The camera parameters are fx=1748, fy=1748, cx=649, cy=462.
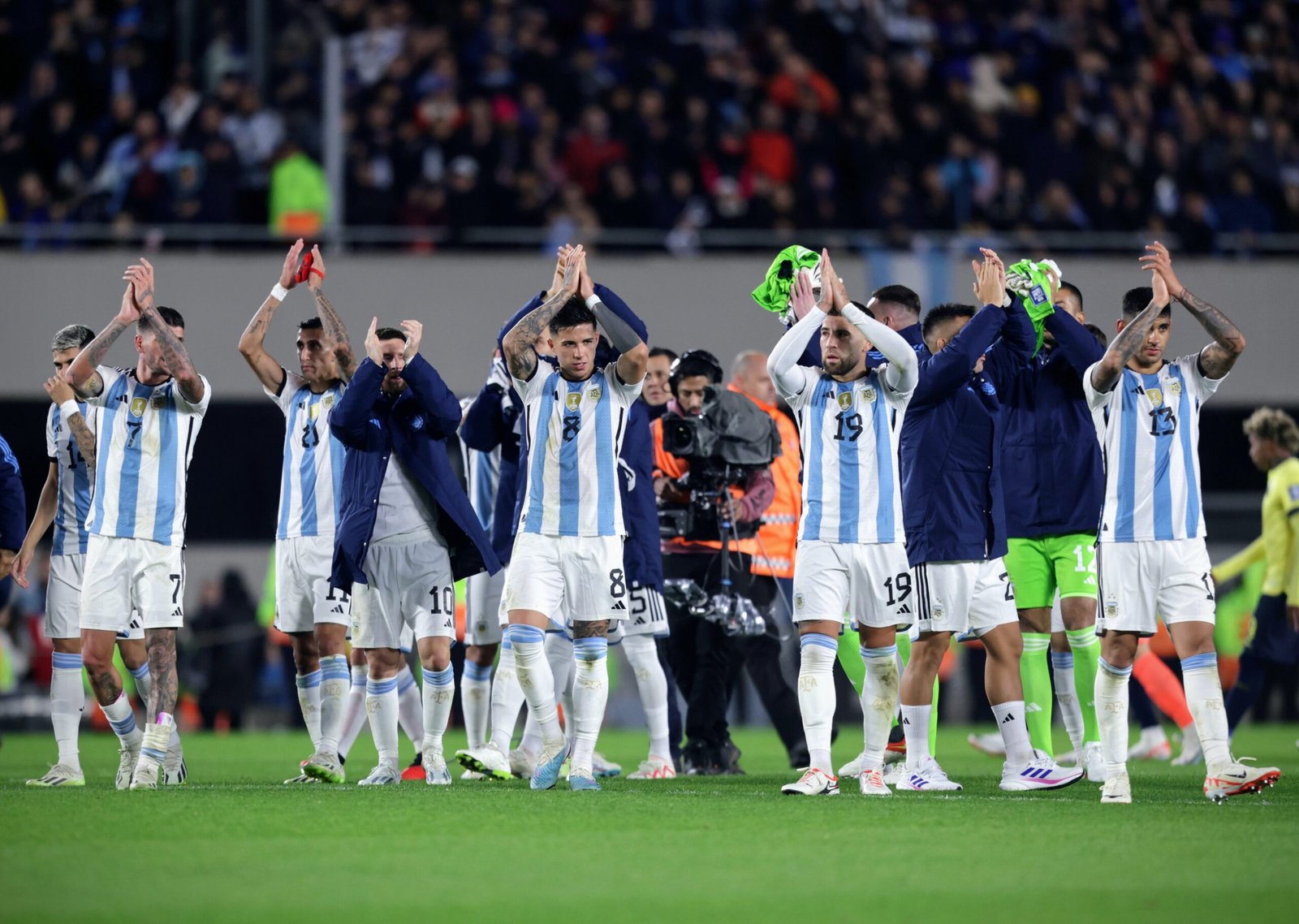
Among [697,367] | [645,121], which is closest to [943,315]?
[697,367]

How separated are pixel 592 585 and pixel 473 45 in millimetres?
13459

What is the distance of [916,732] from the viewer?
8.85 m

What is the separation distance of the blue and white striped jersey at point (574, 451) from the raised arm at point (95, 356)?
6.40 feet

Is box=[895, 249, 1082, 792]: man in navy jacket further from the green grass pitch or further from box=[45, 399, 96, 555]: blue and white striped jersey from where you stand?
box=[45, 399, 96, 555]: blue and white striped jersey

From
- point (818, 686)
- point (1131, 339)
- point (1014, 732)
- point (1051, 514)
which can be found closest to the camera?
point (1131, 339)

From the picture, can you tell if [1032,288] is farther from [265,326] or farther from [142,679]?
[142,679]

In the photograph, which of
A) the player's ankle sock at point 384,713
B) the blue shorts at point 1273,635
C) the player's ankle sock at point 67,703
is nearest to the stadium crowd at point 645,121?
the blue shorts at point 1273,635

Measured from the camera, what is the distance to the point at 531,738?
998 cm

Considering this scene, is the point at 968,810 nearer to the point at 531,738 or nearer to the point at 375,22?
the point at 531,738

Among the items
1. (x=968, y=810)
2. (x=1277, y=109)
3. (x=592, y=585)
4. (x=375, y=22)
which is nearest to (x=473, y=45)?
(x=375, y=22)

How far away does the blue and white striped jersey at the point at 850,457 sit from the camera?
8.20m

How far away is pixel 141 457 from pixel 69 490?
845 mm

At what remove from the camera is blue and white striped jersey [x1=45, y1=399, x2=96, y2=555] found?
9.59 m

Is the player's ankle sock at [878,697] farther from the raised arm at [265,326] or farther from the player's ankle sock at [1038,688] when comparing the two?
the raised arm at [265,326]
